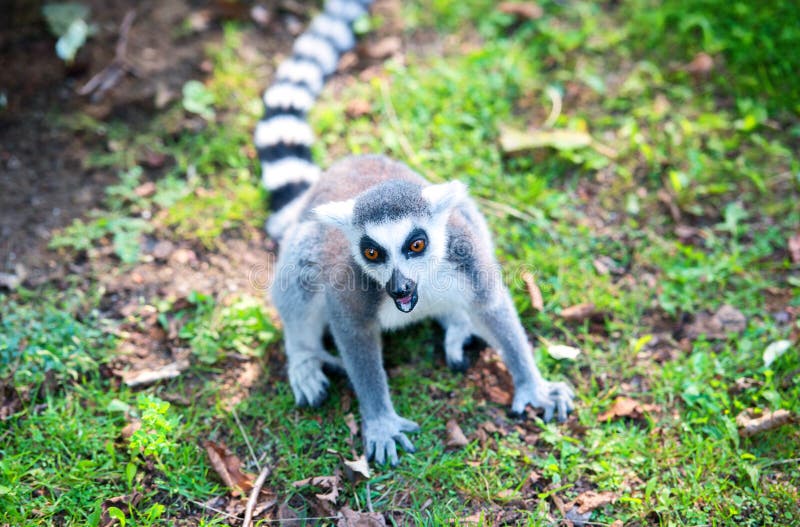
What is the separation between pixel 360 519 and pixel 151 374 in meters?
1.57

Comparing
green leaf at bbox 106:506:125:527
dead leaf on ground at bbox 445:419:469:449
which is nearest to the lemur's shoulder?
dead leaf on ground at bbox 445:419:469:449

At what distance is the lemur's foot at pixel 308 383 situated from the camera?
12.5 ft

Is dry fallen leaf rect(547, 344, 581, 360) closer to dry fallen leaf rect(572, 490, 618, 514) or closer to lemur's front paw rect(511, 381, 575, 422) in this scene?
lemur's front paw rect(511, 381, 575, 422)

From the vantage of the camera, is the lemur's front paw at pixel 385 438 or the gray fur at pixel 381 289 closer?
the gray fur at pixel 381 289

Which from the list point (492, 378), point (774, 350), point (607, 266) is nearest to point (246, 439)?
point (492, 378)

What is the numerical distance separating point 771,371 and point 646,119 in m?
2.22

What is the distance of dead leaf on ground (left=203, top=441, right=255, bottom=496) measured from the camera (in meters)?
3.44

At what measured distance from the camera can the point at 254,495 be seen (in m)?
3.37

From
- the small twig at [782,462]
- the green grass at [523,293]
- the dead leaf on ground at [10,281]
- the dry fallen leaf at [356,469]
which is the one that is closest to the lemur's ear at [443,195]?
→ the green grass at [523,293]

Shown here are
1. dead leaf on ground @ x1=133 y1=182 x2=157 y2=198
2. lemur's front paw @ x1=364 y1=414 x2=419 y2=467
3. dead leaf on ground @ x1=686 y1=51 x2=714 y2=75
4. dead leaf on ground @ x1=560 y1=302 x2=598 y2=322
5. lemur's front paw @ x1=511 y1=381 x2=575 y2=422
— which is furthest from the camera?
dead leaf on ground @ x1=686 y1=51 x2=714 y2=75

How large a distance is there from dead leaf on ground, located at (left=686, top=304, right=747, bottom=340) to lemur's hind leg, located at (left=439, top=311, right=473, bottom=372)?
1.34m

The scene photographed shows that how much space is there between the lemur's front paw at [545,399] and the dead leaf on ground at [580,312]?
542 mm

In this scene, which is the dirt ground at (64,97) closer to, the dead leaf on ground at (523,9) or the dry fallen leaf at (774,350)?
the dead leaf on ground at (523,9)

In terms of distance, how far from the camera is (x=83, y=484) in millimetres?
3389
